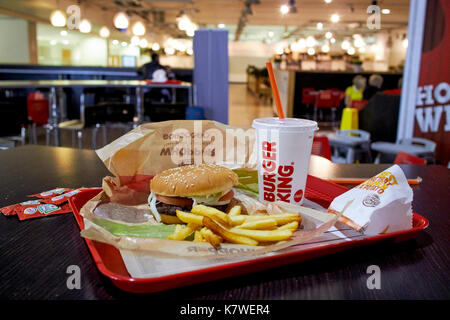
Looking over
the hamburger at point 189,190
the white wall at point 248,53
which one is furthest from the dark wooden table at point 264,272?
the white wall at point 248,53

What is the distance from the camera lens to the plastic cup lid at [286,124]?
31.4 inches

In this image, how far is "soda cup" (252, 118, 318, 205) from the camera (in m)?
0.80

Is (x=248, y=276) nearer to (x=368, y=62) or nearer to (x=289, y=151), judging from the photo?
(x=289, y=151)

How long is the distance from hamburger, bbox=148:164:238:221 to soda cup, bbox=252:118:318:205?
0.30 ft

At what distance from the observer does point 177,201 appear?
2.75ft

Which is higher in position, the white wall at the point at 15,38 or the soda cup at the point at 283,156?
the white wall at the point at 15,38

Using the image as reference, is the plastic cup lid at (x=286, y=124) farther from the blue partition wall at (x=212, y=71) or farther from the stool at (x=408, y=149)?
the blue partition wall at (x=212, y=71)

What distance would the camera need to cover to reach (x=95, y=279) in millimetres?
580

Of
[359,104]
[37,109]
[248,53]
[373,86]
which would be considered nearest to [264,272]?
[37,109]

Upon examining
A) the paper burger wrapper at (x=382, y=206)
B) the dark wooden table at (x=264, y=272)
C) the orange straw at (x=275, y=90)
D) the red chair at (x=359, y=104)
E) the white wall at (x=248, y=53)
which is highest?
the white wall at (x=248, y=53)

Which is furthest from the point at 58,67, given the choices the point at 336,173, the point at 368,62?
the point at 368,62

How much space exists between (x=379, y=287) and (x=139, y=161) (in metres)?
0.63

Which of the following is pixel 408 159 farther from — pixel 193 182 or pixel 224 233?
pixel 224 233

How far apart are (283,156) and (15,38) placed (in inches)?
569
